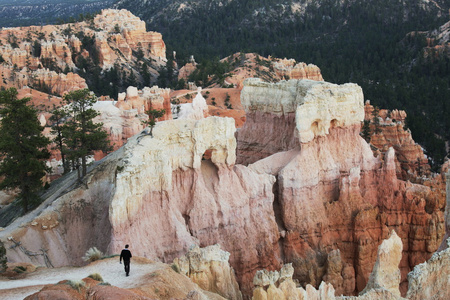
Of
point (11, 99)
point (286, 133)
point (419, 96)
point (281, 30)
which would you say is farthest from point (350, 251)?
point (281, 30)

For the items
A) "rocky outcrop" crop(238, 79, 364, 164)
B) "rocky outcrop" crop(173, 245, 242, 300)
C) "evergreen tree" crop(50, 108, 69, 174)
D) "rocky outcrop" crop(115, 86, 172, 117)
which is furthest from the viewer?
"rocky outcrop" crop(115, 86, 172, 117)

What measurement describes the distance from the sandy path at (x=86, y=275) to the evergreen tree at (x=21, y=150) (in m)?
9.13

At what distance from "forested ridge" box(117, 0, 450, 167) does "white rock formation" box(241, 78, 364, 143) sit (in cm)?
3304

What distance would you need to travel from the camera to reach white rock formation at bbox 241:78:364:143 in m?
26.8

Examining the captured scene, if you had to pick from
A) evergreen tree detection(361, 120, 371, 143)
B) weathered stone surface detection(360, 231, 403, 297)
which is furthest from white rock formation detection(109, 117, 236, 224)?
evergreen tree detection(361, 120, 371, 143)

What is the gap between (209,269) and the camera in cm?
1916

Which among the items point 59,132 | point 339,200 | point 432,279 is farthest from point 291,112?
point 432,279

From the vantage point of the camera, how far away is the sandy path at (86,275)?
49.0ft

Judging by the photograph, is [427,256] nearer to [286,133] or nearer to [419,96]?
[286,133]

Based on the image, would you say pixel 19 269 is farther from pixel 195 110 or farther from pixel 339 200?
pixel 195 110

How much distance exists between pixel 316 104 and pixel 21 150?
1377 cm

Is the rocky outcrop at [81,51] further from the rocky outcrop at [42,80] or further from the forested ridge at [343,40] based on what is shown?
the forested ridge at [343,40]

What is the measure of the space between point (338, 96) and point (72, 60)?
75.3 meters

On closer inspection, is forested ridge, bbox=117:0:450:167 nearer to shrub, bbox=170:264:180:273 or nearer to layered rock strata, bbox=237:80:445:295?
layered rock strata, bbox=237:80:445:295
